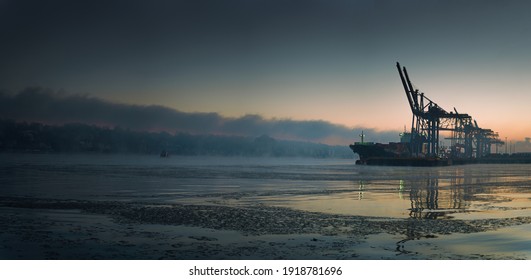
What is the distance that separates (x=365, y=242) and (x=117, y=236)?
7.29 metres

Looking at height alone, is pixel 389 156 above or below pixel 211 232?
above

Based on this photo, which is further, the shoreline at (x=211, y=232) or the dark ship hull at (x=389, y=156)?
the dark ship hull at (x=389, y=156)

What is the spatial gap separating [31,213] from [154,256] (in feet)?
34.0

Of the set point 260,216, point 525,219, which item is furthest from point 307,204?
point 525,219

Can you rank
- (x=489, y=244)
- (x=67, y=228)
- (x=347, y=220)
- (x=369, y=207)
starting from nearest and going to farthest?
(x=489, y=244) < (x=67, y=228) < (x=347, y=220) < (x=369, y=207)

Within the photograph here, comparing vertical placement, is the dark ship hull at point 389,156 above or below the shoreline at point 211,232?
above

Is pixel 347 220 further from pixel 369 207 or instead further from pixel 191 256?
pixel 191 256

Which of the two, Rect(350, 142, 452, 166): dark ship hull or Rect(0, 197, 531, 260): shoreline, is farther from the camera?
Rect(350, 142, 452, 166): dark ship hull

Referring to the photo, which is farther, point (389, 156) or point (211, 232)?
point (389, 156)

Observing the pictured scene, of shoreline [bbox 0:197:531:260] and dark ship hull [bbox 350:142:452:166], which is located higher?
dark ship hull [bbox 350:142:452:166]

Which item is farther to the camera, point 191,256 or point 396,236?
point 396,236
